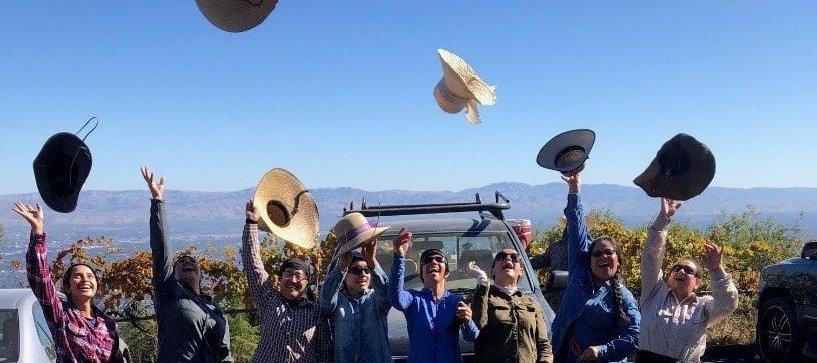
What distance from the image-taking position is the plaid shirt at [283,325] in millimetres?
4375

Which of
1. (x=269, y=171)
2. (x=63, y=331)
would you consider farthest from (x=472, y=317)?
(x=63, y=331)

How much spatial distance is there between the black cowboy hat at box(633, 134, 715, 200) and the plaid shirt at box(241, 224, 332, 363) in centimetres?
237

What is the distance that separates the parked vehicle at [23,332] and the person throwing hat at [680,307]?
3.23 meters

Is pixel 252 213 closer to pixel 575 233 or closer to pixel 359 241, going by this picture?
pixel 359 241

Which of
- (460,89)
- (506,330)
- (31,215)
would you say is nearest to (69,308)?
(31,215)

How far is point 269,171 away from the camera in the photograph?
4.79 metres

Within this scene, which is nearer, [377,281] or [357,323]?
[357,323]

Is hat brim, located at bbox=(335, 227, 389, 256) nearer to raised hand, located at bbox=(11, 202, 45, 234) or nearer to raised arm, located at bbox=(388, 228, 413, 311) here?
raised arm, located at bbox=(388, 228, 413, 311)

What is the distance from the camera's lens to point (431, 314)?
446 centimetres

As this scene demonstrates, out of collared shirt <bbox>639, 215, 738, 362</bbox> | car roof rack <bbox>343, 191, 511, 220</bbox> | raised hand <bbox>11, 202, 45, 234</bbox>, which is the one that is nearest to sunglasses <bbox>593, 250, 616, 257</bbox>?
collared shirt <bbox>639, 215, 738, 362</bbox>

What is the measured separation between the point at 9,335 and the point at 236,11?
8.99 ft

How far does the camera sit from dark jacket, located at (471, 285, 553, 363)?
4.29 metres

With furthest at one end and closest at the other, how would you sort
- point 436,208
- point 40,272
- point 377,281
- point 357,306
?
point 436,208, point 377,281, point 357,306, point 40,272

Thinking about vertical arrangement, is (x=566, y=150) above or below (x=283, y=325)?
above
